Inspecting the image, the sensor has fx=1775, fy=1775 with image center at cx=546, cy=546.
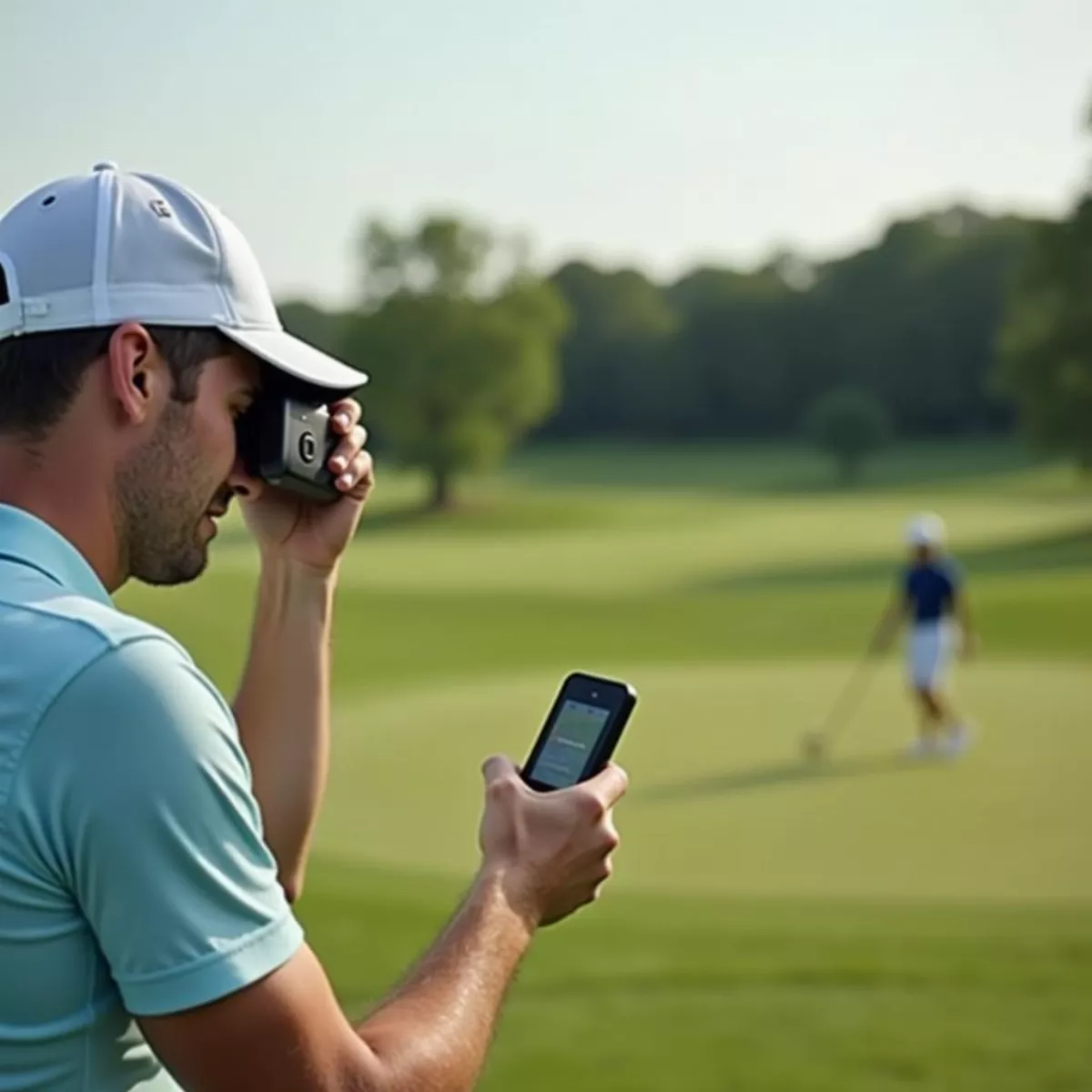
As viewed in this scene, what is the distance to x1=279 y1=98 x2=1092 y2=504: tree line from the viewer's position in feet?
139

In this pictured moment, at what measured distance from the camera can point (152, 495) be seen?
71.3 inches

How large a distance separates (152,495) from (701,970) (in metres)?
5.26

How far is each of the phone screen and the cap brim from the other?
0.50 m

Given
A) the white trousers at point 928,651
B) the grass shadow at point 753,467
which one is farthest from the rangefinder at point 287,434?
the grass shadow at point 753,467

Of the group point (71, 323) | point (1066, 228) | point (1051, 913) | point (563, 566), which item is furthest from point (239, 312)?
point (1066, 228)

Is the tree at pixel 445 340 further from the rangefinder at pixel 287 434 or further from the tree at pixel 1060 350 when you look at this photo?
the rangefinder at pixel 287 434

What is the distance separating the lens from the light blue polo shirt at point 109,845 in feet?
5.08

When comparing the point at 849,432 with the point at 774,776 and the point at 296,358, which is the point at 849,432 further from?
the point at 296,358

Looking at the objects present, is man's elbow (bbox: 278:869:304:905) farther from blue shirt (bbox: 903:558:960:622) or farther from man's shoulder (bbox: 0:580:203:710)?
blue shirt (bbox: 903:558:960:622)

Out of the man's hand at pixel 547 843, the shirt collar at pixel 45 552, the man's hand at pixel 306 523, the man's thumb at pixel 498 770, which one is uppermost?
the shirt collar at pixel 45 552

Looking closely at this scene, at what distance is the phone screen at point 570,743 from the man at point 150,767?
0.06m

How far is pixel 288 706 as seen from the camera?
8.14 feet

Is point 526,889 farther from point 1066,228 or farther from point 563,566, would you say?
point 1066,228

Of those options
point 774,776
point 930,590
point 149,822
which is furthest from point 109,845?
point 930,590
